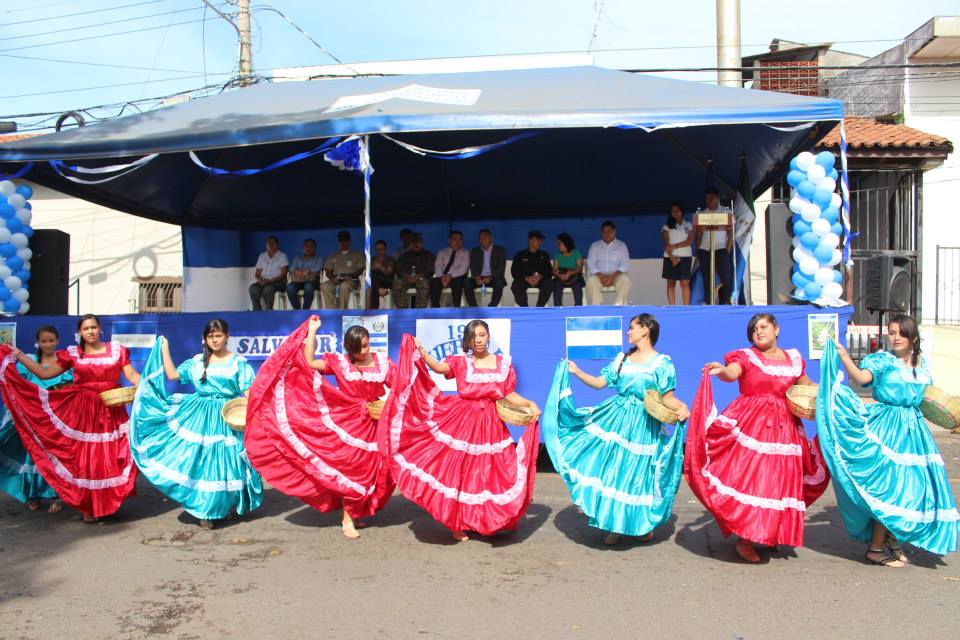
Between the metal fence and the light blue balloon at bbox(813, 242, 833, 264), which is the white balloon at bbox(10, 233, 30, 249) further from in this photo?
the metal fence

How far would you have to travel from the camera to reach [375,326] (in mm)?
7961

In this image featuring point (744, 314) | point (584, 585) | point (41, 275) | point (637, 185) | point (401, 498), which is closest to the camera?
point (584, 585)

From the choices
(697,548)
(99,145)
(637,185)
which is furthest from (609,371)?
(637,185)

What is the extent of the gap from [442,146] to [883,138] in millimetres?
9010

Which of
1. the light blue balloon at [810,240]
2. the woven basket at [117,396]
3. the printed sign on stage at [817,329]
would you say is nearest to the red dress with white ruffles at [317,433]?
the woven basket at [117,396]

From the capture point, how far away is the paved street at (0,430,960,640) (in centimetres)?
399

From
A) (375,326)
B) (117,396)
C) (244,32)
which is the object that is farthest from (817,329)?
(244,32)

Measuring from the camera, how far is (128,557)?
5199 mm

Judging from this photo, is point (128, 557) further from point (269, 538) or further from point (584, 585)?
point (584, 585)

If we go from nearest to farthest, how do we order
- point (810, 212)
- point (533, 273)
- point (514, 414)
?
point (514, 414), point (810, 212), point (533, 273)

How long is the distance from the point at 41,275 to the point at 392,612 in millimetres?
7634

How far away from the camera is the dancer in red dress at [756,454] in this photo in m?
4.83

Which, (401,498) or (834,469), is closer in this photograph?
(834,469)

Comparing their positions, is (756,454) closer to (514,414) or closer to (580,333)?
(514,414)
